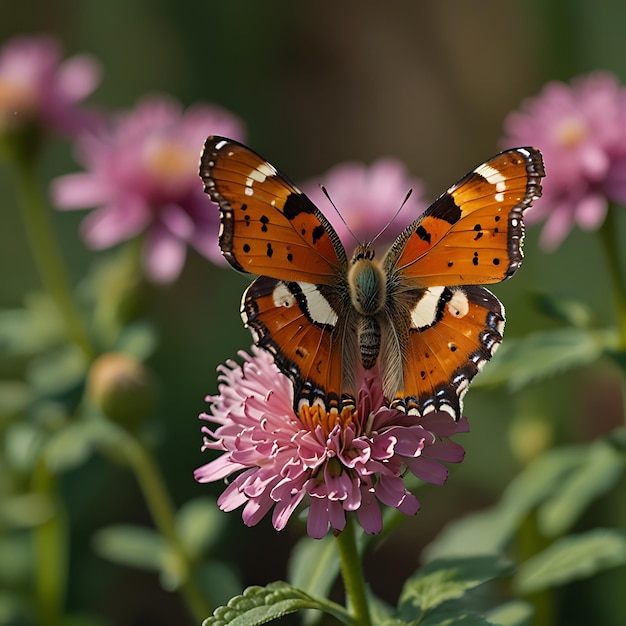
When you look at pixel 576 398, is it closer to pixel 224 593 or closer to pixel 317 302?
pixel 224 593

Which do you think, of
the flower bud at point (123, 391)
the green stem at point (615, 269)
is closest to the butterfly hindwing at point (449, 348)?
the green stem at point (615, 269)

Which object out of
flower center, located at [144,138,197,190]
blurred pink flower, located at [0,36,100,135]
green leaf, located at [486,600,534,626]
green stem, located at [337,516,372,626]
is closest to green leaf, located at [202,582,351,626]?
green stem, located at [337,516,372,626]

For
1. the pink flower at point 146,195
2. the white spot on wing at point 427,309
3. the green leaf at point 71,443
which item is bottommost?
the white spot on wing at point 427,309

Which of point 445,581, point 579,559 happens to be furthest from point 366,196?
point 445,581

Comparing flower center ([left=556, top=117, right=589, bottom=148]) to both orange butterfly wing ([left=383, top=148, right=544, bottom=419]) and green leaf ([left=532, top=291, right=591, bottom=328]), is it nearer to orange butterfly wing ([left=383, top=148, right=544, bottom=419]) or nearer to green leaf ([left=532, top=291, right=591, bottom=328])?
green leaf ([left=532, top=291, right=591, bottom=328])

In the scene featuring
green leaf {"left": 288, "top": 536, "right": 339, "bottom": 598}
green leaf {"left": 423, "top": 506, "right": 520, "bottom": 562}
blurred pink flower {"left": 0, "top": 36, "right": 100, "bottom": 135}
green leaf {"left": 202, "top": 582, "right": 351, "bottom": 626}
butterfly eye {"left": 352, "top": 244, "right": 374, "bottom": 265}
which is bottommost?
green leaf {"left": 202, "top": 582, "right": 351, "bottom": 626}

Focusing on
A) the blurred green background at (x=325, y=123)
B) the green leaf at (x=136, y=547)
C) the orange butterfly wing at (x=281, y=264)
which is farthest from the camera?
the blurred green background at (x=325, y=123)

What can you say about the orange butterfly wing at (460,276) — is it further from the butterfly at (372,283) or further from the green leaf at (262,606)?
the green leaf at (262,606)
